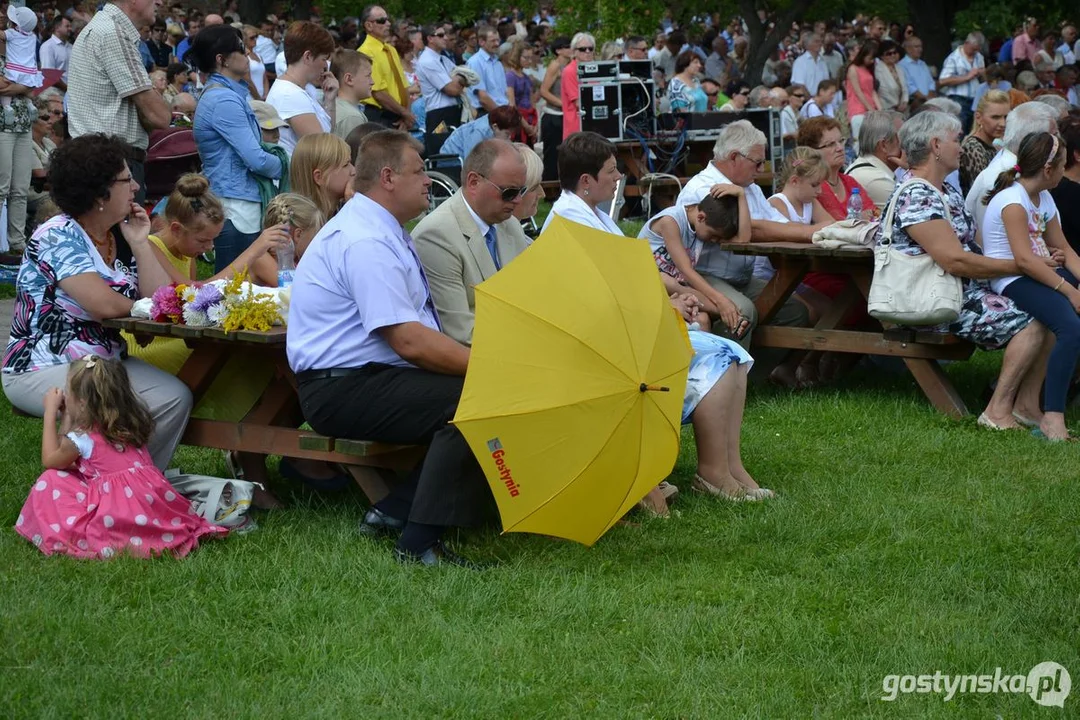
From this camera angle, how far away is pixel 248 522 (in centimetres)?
A: 534

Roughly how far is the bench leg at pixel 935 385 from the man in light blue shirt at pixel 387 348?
3.10m

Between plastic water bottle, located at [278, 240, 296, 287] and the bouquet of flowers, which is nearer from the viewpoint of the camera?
the bouquet of flowers

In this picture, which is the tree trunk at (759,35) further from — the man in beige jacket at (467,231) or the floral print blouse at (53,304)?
the floral print blouse at (53,304)

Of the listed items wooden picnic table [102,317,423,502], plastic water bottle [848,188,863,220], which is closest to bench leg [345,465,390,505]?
wooden picnic table [102,317,423,502]

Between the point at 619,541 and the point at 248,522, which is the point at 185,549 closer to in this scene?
the point at 248,522

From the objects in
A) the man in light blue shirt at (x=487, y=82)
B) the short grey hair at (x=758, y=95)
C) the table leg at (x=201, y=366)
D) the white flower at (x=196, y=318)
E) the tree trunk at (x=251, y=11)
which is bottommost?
the tree trunk at (x=251, y=11)

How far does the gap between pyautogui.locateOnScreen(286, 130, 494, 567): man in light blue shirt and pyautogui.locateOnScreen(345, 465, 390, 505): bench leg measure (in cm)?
20

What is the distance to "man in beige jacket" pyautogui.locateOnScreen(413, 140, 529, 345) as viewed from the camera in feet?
18.0

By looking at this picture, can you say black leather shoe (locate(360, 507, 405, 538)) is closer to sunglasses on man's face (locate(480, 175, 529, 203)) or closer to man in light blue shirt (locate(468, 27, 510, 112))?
sunglasses on man's face (locate(480, 175, 529, 203))

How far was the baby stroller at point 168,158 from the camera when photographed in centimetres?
917

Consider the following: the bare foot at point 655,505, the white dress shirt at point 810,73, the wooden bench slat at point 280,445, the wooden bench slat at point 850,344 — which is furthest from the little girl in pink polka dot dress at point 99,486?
the white dress shirt at point 810,73

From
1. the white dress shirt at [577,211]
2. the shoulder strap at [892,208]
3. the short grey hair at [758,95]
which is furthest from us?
the short grey hair at [758,95]

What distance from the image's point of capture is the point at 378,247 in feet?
16.1

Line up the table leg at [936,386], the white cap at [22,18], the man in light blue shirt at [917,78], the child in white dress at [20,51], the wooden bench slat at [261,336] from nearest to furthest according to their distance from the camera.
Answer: the wooden bench slat at [261,336]
the table leg at [936,386]
the child in white dress at [20,51]
the white cap at [22,18]
the man in light blue shirt at [917,78]
